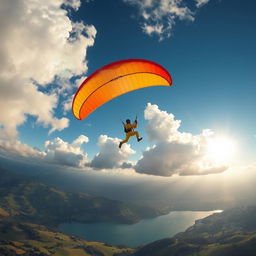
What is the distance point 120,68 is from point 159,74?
3636 mm

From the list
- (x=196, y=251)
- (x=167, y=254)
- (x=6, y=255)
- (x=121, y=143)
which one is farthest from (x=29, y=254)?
(x=121, y=143)

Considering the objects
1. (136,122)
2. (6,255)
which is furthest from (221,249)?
(136,122)

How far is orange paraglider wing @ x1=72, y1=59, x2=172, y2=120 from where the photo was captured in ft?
54.7

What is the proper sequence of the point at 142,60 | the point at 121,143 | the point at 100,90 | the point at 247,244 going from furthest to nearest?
the point at 247,244, the point at 121,143, the point at 100,90, the point at 142,60

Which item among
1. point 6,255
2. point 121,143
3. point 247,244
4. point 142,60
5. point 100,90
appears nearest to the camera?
point 142,60

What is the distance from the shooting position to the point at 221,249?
180125 millimetres

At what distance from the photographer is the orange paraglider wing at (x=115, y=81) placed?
16672 mm

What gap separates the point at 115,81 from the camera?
18.0 meters

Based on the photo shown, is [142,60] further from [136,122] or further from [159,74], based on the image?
[136,122]

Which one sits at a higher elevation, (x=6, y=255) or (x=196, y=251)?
(x=6, y=255)

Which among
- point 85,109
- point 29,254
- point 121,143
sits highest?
point 85,109

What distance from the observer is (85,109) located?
2005 centimetres

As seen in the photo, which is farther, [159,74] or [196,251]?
[196,251]

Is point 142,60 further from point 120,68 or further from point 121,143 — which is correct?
point 121,143
